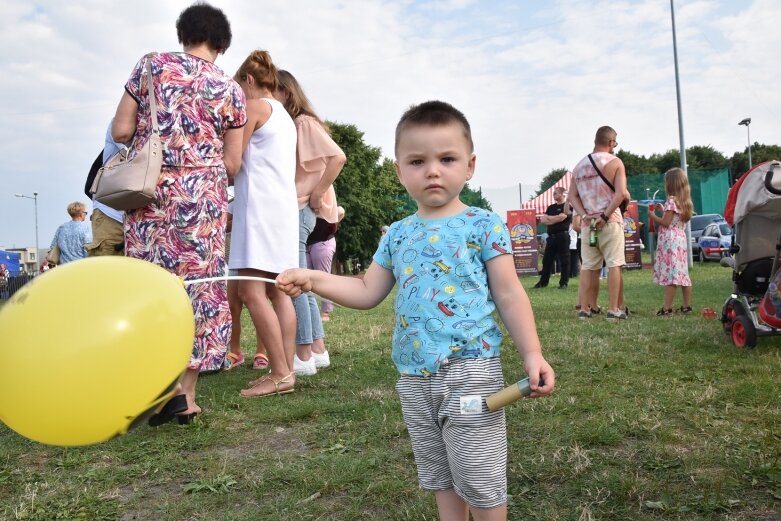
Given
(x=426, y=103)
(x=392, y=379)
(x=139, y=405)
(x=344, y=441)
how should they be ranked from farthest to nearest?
(x=392, y=379), (x=344, y=441), (x=426, y=103), (x=139, y=405)

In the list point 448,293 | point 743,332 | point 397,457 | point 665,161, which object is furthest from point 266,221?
point 665,161

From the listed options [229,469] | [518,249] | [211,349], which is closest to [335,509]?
[229,469]

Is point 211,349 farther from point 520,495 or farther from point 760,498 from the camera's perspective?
point 760,498

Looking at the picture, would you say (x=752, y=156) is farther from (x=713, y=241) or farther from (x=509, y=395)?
(x=509, y=395)

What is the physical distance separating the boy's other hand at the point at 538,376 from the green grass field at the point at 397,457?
65 cm

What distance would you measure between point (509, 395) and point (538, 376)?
0.11 meters

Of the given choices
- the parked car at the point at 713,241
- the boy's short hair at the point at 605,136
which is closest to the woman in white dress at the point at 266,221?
the boy's short hair at the point at 605,136

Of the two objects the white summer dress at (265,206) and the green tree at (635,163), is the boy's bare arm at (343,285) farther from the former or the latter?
the green tree at (635,163)

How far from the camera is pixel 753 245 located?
5141 mm

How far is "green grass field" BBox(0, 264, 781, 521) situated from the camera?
2.33 metres

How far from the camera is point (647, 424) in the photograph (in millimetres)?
3057

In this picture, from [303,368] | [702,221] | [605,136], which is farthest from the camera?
[702,221]

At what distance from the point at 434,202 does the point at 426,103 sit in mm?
333

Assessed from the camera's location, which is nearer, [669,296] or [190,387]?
[190,387]
